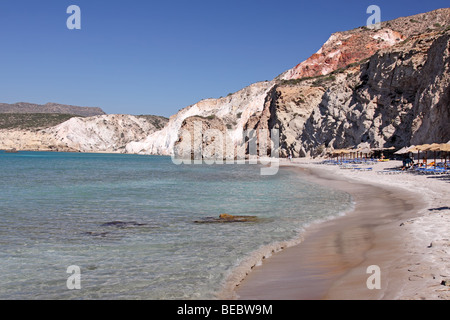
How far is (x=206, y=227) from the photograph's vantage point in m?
9.19

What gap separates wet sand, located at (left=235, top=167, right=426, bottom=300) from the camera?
4.30m

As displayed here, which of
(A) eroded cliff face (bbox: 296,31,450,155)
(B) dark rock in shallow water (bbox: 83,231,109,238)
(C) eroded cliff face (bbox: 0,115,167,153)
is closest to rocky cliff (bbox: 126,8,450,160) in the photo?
(A) eroded cliff face (bbox: 296,31,450,155)

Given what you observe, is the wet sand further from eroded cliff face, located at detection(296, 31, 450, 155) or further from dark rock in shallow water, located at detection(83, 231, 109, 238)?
eroded cliff face, located at detection(296, 31, 450, 155)

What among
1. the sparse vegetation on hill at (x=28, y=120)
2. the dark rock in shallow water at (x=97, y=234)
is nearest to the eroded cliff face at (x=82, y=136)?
the sparse vegetation on hill at (x=28, y=120)

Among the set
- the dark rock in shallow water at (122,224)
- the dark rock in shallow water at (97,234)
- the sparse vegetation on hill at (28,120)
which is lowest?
the dark rock in shallow water at (122,224)

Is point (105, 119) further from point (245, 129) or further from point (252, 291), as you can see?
point (252, 291)

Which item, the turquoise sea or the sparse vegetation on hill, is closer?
the turquoise sea

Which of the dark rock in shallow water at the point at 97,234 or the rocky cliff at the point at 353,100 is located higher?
the rocky cliff at the point at 353,100

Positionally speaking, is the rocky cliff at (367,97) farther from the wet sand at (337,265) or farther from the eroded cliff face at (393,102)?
the wet sand at (337,265)

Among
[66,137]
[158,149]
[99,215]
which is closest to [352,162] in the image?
[99,215]

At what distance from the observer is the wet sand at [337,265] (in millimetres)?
4301

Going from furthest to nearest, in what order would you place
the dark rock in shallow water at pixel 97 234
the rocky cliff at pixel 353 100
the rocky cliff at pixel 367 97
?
the rocky cliff at pixel 353 100
the rocky cliff at pixel 367 97
the dark rock in shallow water at pixel 97 234

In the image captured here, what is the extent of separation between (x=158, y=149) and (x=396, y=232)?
4565 inches

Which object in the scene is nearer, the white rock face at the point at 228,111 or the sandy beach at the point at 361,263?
the sandy beach at the point at 361,263
